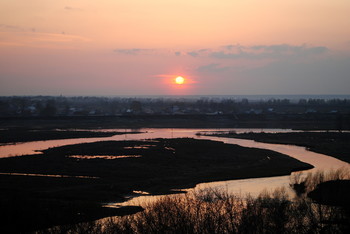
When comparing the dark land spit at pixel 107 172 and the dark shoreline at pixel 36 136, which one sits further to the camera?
the dark shoreline at pixel 36 136

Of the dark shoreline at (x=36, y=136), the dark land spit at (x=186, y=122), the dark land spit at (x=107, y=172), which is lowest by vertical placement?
the dark land spit at (x=107, y=172)

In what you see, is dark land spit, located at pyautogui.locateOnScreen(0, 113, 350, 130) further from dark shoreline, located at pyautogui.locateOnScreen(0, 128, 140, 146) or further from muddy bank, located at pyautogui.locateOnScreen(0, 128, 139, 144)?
dark shoreline, located at pyautogui.locateOnScreen(0, 128, 140, 146)

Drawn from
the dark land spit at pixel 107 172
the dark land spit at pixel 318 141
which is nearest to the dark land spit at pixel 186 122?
the dark land spit at pixel 318 141

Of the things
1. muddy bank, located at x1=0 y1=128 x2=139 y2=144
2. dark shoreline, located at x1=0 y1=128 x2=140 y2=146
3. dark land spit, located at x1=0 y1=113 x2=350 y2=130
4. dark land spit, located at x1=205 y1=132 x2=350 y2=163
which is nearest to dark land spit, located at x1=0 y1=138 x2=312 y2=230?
dark land spit, located at x1=205 y1=132 x2=350 y2=163

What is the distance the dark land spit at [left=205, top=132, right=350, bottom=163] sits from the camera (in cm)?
5475

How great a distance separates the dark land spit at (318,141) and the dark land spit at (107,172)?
7.91 meters

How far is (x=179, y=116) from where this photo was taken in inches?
4707

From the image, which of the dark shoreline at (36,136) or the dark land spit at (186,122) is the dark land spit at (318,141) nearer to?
the dark land spit at (186,122)

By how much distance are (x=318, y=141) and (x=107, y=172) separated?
38164 mm

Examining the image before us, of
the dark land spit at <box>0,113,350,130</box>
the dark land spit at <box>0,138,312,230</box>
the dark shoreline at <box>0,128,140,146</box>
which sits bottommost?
the dark land spit at <box>0,138,312,230</box>

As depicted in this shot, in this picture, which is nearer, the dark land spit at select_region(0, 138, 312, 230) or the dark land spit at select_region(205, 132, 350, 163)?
the dark land spit at select_region(0, 138, 312, 230)

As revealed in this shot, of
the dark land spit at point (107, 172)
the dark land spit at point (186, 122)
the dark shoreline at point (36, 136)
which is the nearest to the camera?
the dark land spit at point (107, 172)

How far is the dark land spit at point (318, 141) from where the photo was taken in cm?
5475

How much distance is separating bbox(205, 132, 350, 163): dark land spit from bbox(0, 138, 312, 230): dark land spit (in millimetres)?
7909
